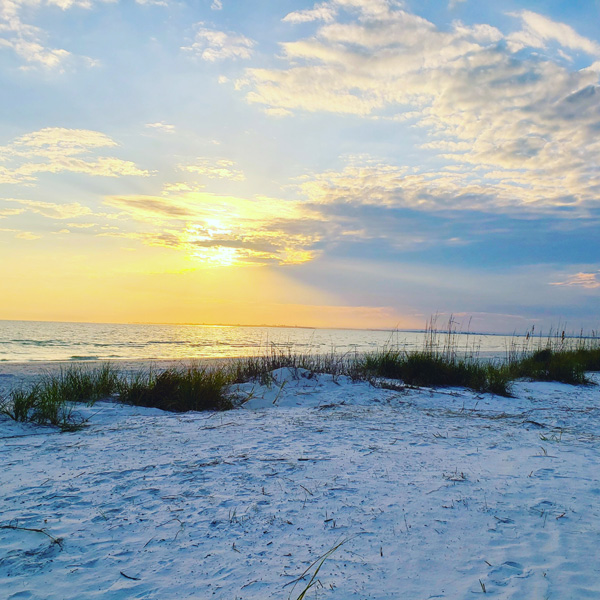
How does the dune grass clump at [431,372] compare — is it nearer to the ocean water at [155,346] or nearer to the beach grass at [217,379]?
the beach grass at [217,379]

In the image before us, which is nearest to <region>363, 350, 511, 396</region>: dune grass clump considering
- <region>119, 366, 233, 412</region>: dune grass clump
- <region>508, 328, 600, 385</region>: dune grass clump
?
<region>508, 328, 600, 385</region>: dune grass clump

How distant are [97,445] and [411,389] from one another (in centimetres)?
614

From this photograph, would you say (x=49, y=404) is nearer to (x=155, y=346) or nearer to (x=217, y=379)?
(x=217, y=379)

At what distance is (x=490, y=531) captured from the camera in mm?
2732

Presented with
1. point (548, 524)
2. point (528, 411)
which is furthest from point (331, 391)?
point (548, 524)

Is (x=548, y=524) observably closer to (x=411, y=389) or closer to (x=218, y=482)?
(x=218, y=482)

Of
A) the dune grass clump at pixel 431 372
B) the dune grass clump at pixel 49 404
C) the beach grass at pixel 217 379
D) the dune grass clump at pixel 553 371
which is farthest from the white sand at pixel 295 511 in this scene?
the dune grass clump at pixel 553 371

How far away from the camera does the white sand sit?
222 cm

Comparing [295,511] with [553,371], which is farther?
[553,371]

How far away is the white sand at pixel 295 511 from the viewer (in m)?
2.22

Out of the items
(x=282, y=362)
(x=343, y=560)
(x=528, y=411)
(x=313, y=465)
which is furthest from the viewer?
(x=282, y=362)

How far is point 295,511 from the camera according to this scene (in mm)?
3008

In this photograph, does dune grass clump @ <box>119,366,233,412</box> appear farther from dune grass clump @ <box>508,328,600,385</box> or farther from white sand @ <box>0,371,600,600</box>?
dune grass clump @ <box>508,328,600,385</box>

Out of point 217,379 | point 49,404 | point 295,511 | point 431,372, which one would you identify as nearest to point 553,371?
point 431,372
